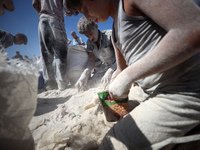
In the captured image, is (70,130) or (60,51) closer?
(70,130)

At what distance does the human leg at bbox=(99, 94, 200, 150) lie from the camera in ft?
1.77

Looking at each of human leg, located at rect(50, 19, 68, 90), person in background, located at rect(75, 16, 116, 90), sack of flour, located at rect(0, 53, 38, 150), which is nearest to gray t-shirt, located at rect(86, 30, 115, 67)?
person in background, located at rect(75, 16, 116, 90)

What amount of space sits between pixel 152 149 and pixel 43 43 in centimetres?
317

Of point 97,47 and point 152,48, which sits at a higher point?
point 97,47

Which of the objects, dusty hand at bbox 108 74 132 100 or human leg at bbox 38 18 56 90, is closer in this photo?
dusty hand at bbox 108 74 132 100

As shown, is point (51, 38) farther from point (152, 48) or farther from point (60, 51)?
point (152, 48)

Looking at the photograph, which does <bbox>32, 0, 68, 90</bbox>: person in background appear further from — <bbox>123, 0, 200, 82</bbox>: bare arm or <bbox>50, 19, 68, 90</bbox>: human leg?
<bbox>123, 0, 200, 82</bbox>: bare arm

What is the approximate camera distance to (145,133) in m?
0.56

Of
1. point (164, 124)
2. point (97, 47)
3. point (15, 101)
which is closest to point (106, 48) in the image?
point (97, 47)

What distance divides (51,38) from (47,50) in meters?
0.37

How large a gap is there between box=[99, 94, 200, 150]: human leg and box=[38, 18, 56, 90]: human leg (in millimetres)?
2820

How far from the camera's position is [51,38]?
8.41 ft

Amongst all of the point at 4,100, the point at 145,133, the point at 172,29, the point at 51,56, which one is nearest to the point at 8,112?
the point at 4,100

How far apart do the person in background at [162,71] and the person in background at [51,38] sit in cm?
232
